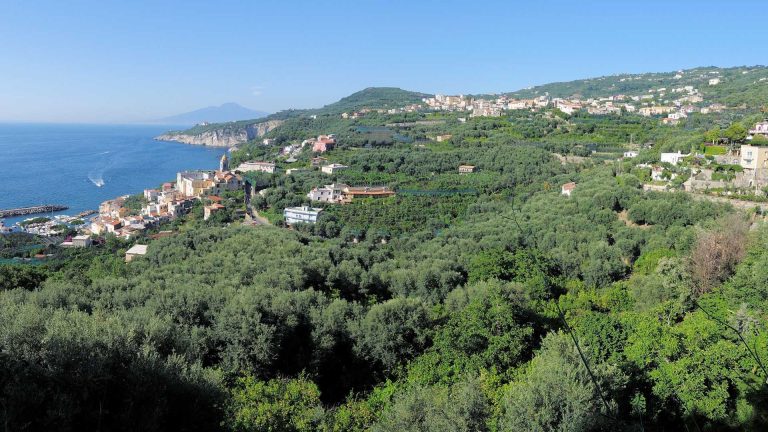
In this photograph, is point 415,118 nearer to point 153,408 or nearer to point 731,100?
point 731,100

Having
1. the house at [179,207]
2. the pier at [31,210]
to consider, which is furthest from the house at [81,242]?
the pier at [31,210]

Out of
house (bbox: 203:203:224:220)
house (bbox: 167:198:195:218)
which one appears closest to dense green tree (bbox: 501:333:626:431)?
house (bbox: 203:203:224:220)

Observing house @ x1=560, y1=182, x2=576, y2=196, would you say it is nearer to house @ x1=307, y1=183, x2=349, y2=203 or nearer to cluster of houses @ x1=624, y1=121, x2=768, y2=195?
cluster of houses @ x1=624, y1=121, x2=768, y2=195

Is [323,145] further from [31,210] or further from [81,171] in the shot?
[81,171]

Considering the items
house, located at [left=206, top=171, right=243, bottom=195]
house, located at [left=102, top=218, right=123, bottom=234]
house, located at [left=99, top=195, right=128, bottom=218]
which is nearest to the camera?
house, located at [left=102, top=218, right=123, bottom=234]

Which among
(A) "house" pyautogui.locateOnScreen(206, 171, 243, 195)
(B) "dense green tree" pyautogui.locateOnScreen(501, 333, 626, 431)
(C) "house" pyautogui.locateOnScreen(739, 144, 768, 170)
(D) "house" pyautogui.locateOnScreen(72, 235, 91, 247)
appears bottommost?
(D) "house" pyautogui.locateOnScreen(72, 235, 91, 247)

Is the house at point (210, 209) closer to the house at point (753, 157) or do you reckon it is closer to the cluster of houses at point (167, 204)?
the cluster of houses at point (167, 204)

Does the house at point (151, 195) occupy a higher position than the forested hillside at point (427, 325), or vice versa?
the forested hillside at point (427, 325)
